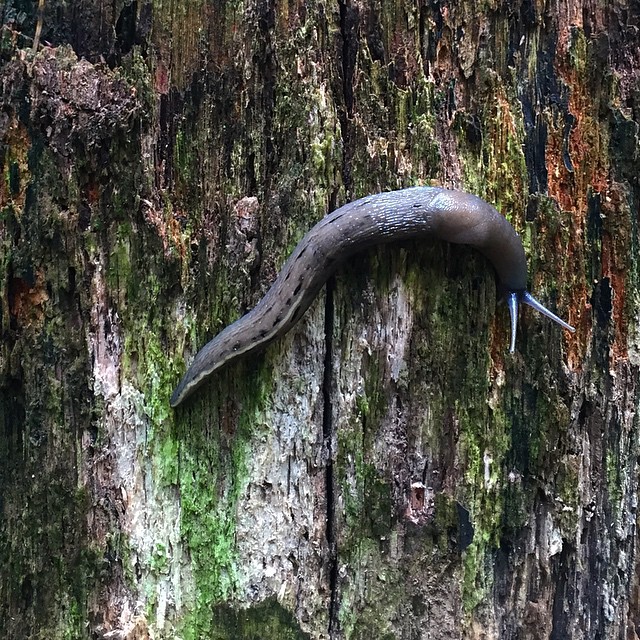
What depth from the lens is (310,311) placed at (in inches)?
97.7

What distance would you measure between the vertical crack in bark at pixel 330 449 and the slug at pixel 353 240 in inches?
4.6

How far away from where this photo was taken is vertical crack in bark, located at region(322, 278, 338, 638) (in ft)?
8.13

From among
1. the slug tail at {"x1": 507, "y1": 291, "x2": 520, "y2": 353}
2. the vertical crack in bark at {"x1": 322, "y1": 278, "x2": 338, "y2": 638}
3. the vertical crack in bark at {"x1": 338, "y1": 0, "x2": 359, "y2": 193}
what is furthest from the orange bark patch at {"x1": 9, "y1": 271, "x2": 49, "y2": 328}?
the slug tail at {"x1": 507, "y1": 291, "x2": 520, "y2": 353}

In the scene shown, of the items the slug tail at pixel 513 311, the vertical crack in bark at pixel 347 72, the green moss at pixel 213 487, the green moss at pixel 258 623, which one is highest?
the vertical crack in bark at pixel 347 72

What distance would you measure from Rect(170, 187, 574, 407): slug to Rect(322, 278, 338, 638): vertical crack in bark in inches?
4.6

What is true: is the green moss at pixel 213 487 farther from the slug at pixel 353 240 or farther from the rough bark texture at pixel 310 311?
the slug at pixel 353 240

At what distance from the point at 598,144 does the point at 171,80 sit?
190 cm

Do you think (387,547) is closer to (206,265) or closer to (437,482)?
(437,482)

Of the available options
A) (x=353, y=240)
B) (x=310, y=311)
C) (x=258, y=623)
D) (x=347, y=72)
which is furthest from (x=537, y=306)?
(x=258, y=623)

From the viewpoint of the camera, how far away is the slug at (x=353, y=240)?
7.72 ft

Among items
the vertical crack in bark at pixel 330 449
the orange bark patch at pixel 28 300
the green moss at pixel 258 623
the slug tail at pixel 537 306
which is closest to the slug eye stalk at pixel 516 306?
the slug tail at pixel 537 306

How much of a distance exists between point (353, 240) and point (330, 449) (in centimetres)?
90

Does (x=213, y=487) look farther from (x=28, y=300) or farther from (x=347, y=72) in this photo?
(x=347, y=72)

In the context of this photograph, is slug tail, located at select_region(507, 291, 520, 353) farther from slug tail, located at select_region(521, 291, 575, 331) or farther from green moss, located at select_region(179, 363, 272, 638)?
green moss, located at select_region(179, 363, 272, 638)
